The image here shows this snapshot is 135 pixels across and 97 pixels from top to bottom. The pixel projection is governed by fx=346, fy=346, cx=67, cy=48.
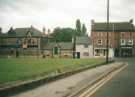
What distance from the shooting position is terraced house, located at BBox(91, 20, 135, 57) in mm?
105938

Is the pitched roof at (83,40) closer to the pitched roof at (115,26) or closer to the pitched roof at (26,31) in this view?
the pitched roof at (115,26)

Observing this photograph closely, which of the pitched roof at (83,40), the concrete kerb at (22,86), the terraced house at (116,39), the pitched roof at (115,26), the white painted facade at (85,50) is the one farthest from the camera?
the pitched roof at (115,26)

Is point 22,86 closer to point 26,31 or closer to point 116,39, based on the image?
point 116,39

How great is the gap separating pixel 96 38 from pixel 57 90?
92.4m

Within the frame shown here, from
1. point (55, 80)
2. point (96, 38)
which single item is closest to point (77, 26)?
point (96, 38)

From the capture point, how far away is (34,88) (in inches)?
621

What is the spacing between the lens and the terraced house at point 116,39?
10594 cm

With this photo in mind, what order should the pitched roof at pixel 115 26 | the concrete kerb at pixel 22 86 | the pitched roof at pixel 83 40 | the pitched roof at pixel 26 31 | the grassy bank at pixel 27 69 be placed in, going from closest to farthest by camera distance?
1. the concrete kerb at pixel 22 86
2. the grassy bank at pixel 27 69
3. the pitched roof at pixel 83 40
4. the pitched roof at pixel 115 26
5. the pitched roof at pixel 26 31

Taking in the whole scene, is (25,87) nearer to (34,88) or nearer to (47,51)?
(34,88)

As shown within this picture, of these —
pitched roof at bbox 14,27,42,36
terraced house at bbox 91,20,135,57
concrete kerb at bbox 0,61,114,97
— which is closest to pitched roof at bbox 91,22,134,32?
terraced house at bbox 91,20,135,57

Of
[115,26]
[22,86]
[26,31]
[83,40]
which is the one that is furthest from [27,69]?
[115,26]

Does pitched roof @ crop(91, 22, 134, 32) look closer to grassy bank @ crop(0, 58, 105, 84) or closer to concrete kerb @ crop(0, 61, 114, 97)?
grassy bank @ crop(0, 58, 105, 84)

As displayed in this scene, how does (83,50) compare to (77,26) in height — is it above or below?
below

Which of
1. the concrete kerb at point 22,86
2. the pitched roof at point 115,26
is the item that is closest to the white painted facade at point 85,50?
the pitched roof at point 115,26
